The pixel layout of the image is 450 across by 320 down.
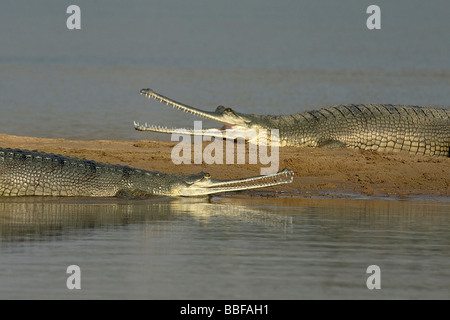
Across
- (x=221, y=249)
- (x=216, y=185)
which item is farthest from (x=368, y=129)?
(x=221, y=249)

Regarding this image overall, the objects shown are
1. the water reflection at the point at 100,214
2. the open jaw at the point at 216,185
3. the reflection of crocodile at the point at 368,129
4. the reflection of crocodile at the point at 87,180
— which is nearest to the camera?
the water reflection at the point at 100,214

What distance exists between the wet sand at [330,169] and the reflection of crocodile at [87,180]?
2.47 feet

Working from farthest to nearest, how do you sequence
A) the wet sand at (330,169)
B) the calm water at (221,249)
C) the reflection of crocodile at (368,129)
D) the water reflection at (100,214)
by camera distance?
the reflection of crocodile at (368,129) → the wet sand at (330,169) → the water reflection at (100,214) → the calm water at (221,249)

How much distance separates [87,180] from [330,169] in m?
3.32

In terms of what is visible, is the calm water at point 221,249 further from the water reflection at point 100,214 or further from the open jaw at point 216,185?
the open jaw at point 216,185

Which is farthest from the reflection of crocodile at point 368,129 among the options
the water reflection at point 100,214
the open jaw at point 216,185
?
the water reflection at point 100,214

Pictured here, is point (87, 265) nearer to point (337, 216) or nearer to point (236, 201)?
point (337, 216)

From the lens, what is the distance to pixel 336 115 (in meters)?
15.6

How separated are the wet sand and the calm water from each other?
125cm

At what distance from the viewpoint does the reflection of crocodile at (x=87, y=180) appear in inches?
382

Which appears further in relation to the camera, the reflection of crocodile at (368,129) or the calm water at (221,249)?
the reflection of crocodile at (368,129)

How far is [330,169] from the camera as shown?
37.9 feet

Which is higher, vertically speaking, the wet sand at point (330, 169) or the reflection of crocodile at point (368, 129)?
the reflection of crocodile at point (368, 129)

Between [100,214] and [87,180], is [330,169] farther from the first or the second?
[100,214]
